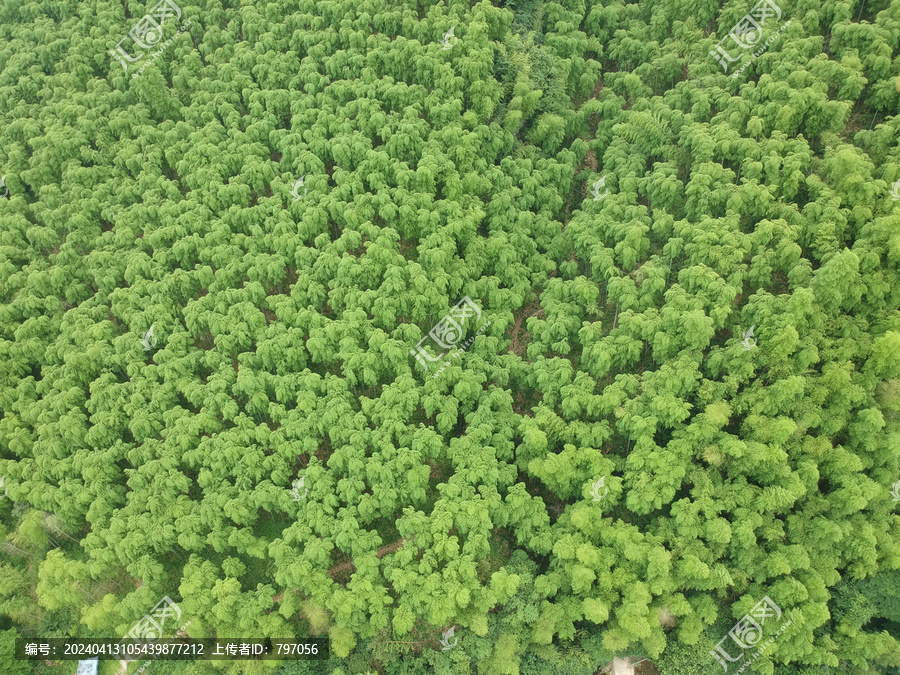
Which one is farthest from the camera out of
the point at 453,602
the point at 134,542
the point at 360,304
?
the point at 360,304

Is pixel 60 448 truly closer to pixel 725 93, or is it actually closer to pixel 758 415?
pixel 758 415

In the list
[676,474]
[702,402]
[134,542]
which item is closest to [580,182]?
[702,402]

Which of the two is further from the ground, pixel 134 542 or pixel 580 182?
pixel 580 182

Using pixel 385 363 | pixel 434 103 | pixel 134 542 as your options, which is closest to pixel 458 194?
pixel 434 103

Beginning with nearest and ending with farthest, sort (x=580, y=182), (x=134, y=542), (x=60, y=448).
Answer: (x=134, y=542)
(x=60, y=448)
(x=580, y=182)

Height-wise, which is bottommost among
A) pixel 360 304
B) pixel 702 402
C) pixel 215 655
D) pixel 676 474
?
pixel 215 655

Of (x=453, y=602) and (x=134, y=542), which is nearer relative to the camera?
(x=453, y=602)
